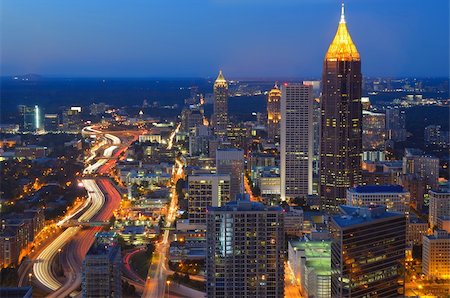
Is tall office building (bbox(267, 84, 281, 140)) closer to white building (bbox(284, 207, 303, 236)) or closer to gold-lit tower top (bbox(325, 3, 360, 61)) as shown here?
gold-lit tower top (bbox(325, 3, 360, 61))

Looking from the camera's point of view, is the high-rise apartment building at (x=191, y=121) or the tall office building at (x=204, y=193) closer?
the tall office building at (x=204, y=193)

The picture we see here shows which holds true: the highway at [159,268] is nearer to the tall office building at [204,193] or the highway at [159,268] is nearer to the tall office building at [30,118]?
the tall office building at [204,193]

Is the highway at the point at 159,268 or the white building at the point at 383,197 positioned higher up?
the white building at the point at 383,197

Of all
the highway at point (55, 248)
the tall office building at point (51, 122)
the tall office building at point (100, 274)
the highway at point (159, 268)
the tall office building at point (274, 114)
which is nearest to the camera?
the tall office building at point (100, 274)

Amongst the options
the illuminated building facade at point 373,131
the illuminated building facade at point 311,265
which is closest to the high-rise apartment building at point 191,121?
the illuminated building facade at point 373,131

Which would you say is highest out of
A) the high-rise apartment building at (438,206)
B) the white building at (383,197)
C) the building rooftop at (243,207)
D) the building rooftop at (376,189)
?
the building rooftop at (243,207)

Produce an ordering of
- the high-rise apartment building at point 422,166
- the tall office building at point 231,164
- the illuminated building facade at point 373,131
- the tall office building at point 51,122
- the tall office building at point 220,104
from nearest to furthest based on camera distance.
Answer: the tall office building at point 231,164, the high-rise apartment building at point 422,166, the illuminated building facade at point 373,131, the tall office building at point 220,104, the tall office building at point 51,122

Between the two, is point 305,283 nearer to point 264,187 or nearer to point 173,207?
point 173,207
